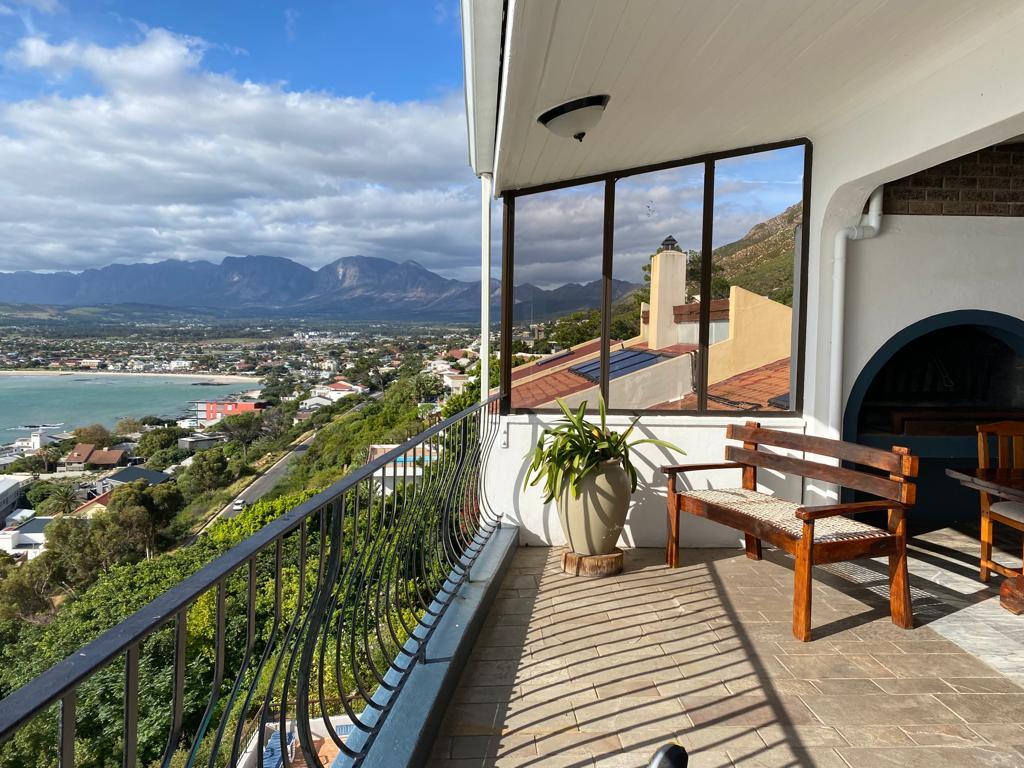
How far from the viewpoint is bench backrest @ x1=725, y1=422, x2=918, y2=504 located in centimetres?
316

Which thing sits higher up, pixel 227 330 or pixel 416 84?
pixel 416 84

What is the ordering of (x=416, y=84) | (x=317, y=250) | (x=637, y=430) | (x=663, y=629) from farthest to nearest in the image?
(x=317, y=250)
(x=416, y=84)
(x=637, y=430)
(x=663, y=629)

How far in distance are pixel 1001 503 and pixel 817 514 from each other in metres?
1.43

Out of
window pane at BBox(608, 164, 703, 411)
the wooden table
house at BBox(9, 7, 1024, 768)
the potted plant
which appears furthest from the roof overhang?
the wooden table

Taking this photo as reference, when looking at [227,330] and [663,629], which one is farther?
[227,330]

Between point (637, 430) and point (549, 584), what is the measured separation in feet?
4.13

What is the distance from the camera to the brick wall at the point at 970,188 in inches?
174

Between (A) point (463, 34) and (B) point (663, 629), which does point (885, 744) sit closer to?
(B) point (663, 629)

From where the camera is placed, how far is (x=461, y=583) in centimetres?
334

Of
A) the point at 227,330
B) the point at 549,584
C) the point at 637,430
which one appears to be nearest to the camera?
the point at 549,584

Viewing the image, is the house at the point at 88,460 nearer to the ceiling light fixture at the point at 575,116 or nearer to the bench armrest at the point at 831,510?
the ceiling light fixture at the point at 575,116

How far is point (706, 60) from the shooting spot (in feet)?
9.04

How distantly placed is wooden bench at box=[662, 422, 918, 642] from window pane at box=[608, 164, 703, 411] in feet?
2.44

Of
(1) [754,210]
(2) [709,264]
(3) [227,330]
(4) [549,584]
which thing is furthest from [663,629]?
(3) [227,330]
